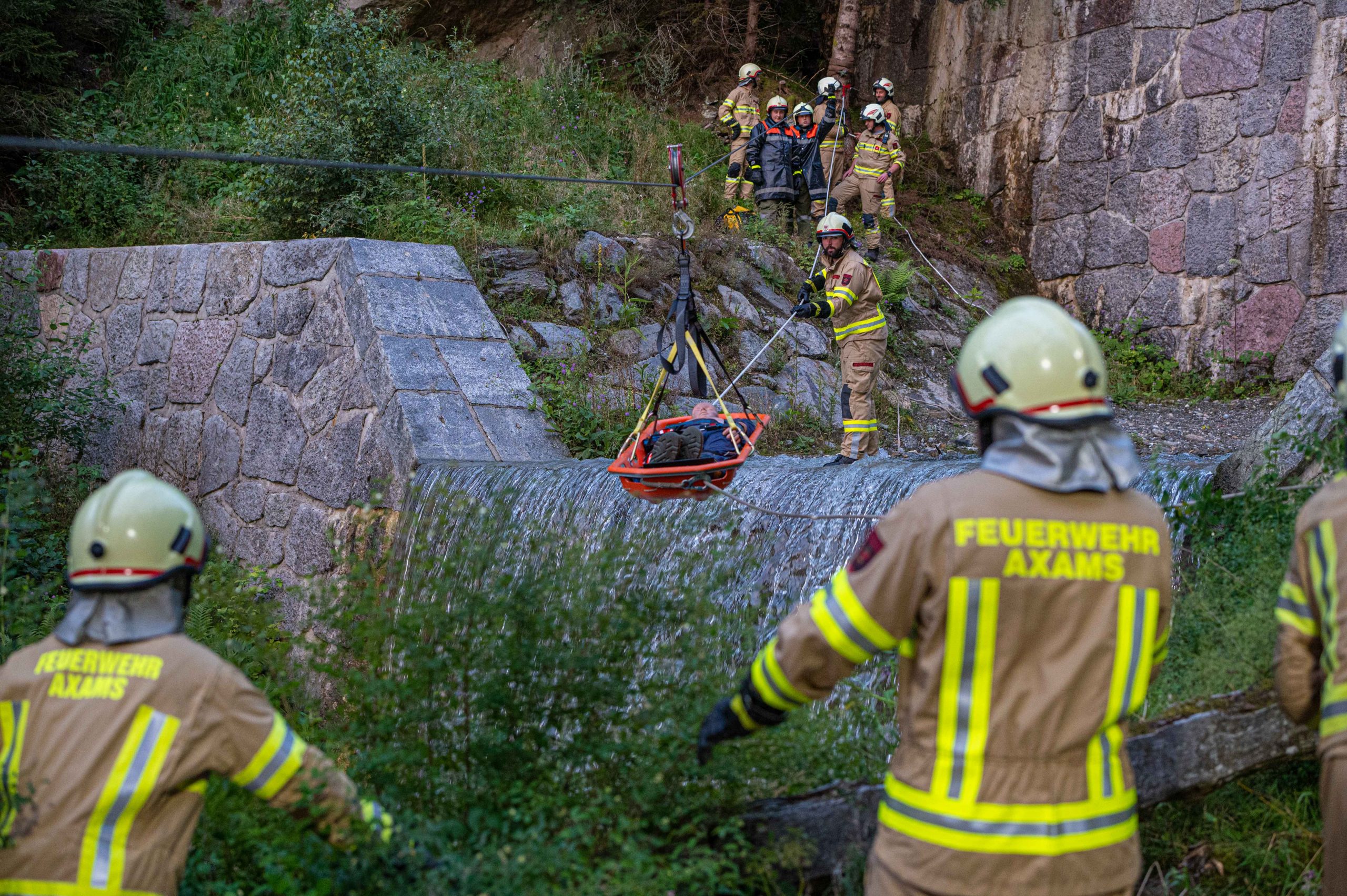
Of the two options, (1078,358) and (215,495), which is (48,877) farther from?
(215,495)

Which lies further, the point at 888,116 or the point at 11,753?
the point at 888,116

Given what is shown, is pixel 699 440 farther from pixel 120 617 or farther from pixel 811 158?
pixel 811 158

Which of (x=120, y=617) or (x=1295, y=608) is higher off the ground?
(x=1295, y=608)

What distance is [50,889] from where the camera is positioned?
7.89 ft

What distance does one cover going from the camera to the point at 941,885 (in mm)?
2234

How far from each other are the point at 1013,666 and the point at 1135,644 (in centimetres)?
25

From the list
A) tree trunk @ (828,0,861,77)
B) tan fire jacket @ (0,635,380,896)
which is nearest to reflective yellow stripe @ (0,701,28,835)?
tan fire jacket @ (0,635,380,896)

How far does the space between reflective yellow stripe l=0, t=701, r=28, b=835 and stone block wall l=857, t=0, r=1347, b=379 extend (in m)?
11.7

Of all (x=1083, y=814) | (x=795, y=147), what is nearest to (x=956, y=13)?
(x=795, y=147)

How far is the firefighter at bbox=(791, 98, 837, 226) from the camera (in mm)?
13023

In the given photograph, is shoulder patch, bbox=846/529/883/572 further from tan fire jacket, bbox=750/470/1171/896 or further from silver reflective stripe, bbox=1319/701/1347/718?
silver reflective stripe, bbox=1319/701/1347/718

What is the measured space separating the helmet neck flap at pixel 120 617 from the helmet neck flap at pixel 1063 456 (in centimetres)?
173

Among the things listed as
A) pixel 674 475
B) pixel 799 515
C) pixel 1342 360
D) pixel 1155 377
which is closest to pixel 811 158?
pixel 1155 377

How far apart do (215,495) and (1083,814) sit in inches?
320
